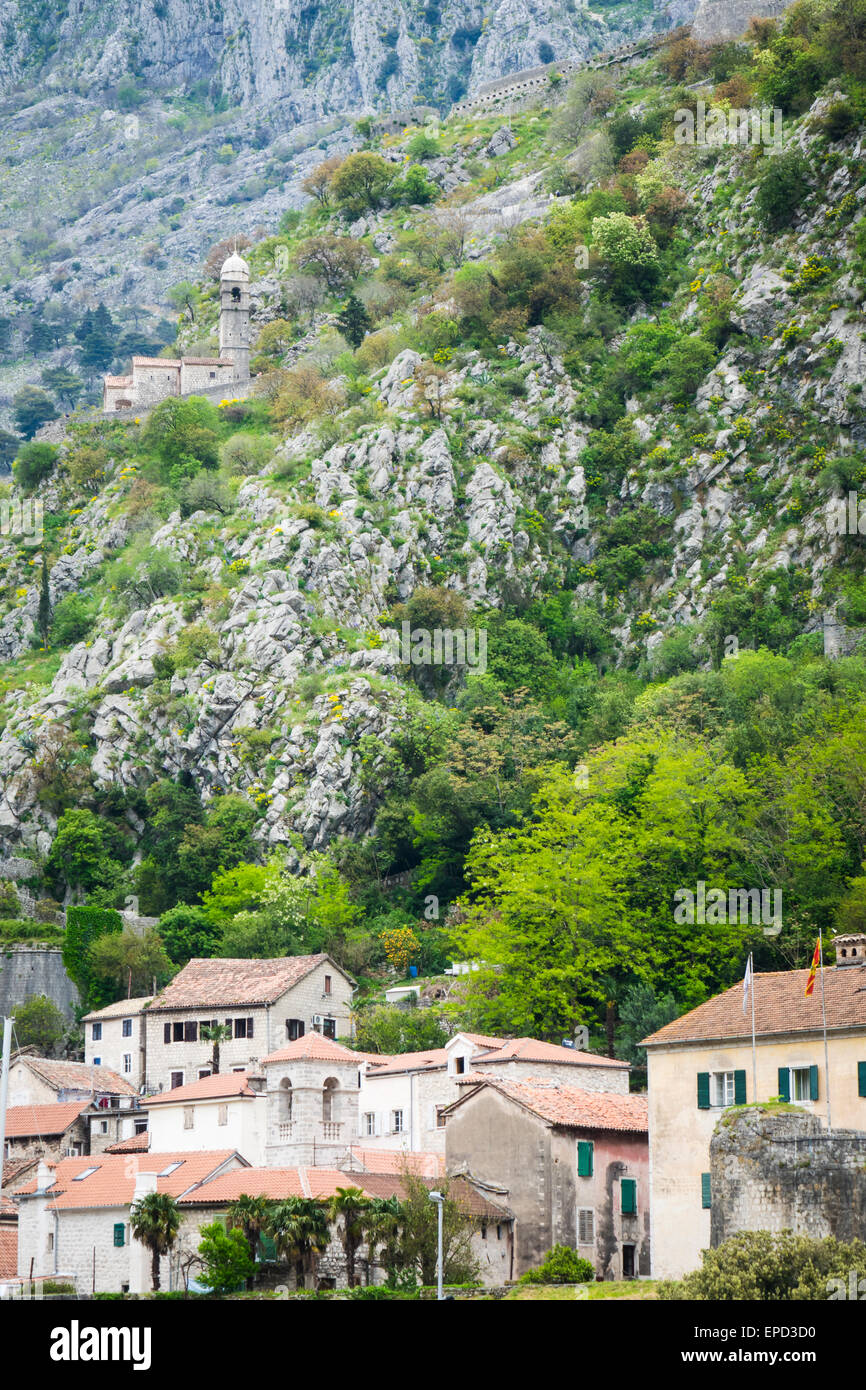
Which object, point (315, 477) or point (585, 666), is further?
point (315, 477)

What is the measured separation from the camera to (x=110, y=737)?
4626 inches

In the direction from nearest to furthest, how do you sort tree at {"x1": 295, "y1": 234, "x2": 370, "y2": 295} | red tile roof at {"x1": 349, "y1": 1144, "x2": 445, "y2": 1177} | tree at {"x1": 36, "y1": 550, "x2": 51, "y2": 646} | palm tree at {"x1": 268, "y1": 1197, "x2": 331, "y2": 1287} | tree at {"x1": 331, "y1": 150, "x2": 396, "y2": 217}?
palm tree at {"x1": 268, "y1": 1197, "x2": 331, "y2": 1287} < red tile roof at {"x1": 349, "y1": 1144, "x2": 445, "y2": 1177} < tree at {"x1": 36, "y1": 550, "x2": 51, "y2": 646} < tree at {"x1": 295, "y1": 234, "x2": 370, "y2": 295} < tree at {"x1": 331, "y1": 150, "x2": 396, "y2": 217}

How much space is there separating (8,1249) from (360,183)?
407 ft

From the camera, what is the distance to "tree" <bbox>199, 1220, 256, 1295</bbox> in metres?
56.4

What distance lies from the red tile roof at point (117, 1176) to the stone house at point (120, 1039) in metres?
17.6

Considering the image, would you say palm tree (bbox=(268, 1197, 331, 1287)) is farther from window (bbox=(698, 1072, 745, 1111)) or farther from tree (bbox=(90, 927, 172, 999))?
tree (bbox=(90, 927, 172, 999))

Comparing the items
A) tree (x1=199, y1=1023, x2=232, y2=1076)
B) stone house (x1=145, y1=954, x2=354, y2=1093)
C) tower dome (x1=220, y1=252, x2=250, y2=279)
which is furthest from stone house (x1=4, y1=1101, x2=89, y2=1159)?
tower dome (x1=220, y1=252, x2=250, y2=279)

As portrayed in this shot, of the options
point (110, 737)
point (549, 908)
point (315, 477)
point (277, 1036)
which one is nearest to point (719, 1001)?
point (549, 908)

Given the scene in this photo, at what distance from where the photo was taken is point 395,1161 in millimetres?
66938

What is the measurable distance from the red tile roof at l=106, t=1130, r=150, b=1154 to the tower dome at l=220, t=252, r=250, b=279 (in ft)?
348

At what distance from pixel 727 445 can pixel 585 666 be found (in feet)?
61.1

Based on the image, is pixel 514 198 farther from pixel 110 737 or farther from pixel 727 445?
pixel 110 737

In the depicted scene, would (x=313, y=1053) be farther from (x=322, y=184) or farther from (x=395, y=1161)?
(x=322, y=184)

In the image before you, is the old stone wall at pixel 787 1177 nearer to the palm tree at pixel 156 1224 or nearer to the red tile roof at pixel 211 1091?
the palm tree at pixel 156 1224
